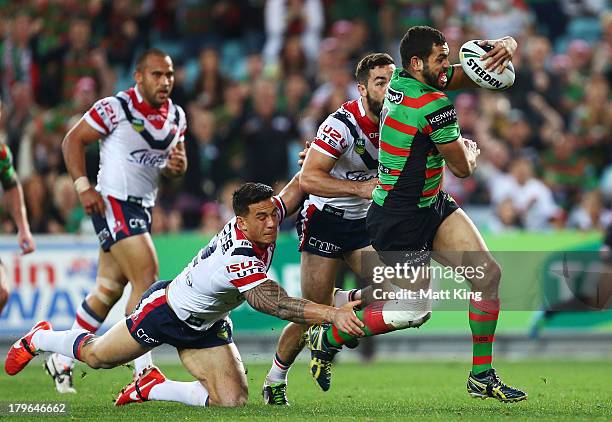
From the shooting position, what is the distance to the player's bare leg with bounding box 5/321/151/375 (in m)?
9.25

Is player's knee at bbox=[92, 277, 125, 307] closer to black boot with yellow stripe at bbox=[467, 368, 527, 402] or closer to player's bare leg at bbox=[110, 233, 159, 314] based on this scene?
player's bare leg at bbox=[110, 233, 159, 314]

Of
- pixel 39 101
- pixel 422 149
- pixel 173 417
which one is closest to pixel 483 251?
pixel 422 149

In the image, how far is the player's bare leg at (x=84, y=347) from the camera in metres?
9.25

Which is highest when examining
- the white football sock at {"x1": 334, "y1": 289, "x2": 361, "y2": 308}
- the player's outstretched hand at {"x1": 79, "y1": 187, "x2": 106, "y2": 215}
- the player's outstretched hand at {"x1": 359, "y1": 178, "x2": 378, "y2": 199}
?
the player's outstretched hand at {"x1": 359, "y1": 178, "x2": 378, "y2": 199}

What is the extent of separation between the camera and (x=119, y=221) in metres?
11.2

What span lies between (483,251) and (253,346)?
7061 mm

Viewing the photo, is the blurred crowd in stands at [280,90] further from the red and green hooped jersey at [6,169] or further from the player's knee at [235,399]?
the player's knee at [235,399]

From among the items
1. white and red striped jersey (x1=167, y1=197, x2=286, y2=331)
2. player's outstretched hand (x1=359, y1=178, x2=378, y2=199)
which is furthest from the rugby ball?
white and red striped jersey (x1=167, y1=197, x2=286, y2=331)

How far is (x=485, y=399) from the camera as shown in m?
9.59

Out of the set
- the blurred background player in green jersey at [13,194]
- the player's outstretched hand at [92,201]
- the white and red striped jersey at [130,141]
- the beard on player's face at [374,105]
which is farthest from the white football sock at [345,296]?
the blurred background player in green jersey at [13,194]

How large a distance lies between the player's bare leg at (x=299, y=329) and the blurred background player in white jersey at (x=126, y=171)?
1.68 metres

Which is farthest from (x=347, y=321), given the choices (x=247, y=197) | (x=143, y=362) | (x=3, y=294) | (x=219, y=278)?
(x=3, y=294)

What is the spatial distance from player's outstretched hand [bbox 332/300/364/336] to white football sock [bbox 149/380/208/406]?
156cm

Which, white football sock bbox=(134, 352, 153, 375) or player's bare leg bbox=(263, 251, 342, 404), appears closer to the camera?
player's bare leg bbox=(263, 251, 342, 404)
